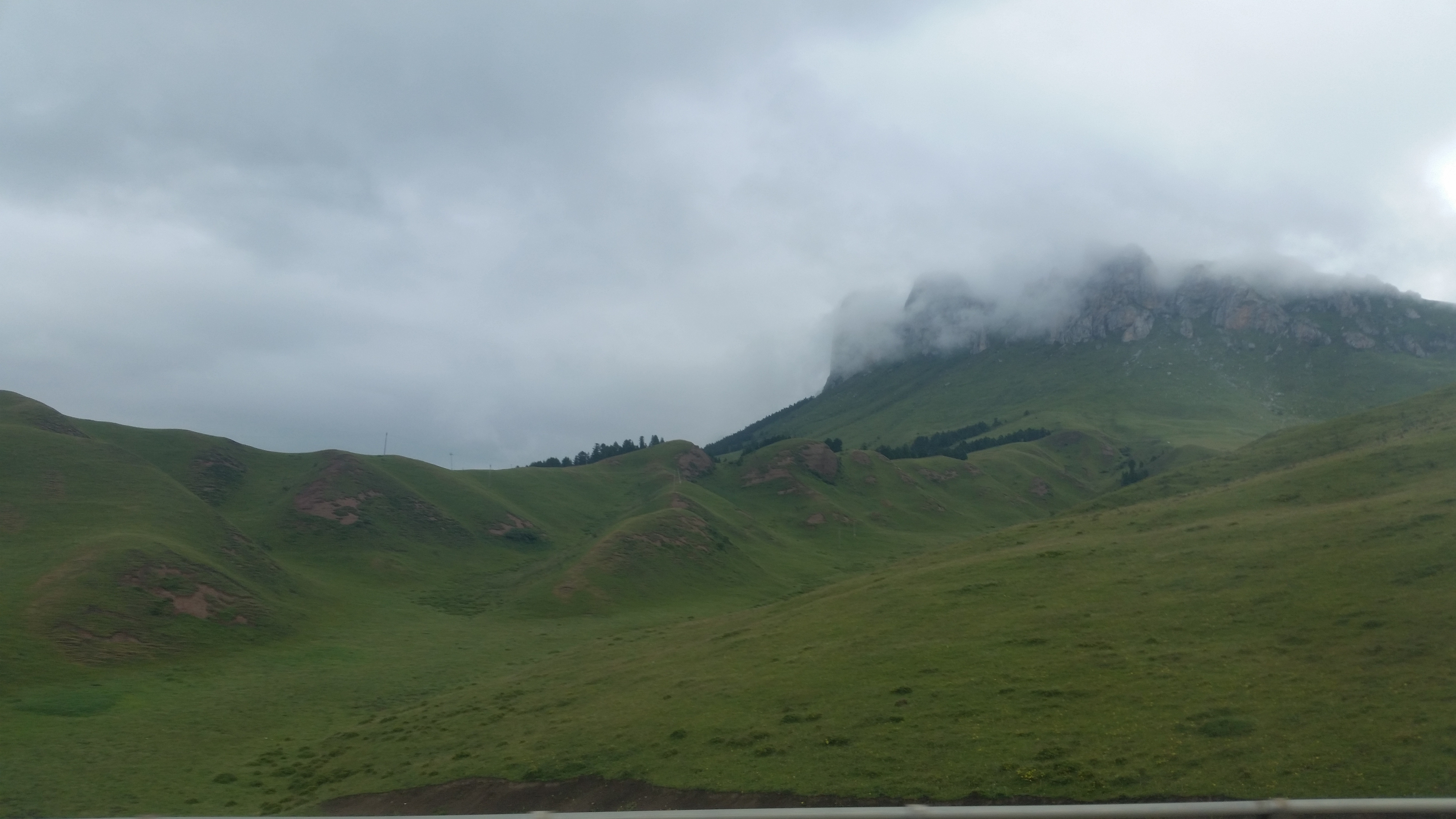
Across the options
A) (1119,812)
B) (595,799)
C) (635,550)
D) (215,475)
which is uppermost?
(215,475)

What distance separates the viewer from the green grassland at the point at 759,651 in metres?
24.1

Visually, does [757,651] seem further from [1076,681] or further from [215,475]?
[215,475]

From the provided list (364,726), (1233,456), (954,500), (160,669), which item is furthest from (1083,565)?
(954,500)

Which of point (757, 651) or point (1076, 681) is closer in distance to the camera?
point (1076, 681)

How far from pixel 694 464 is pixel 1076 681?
158 m

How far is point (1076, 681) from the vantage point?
29031 millimetres

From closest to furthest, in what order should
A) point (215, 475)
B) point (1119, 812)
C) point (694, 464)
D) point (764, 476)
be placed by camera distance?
point (1119, 812) < point (215, 475) < point (764, 476) < point (694, 464)

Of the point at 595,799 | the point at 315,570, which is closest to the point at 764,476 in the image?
the point at 315,570

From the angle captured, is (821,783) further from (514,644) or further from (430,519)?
(430,519)

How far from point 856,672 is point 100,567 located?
6544 cm

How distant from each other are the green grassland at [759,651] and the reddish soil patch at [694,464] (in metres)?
71.4

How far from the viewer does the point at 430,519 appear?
4877 inches

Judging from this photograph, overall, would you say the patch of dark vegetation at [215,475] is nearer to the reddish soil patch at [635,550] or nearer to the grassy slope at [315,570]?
the grassy slope at [315,570]

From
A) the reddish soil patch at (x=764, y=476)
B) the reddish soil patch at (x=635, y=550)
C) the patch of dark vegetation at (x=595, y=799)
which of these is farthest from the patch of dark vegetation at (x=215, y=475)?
the patch of dark vegetation at (x=595, y=799)
